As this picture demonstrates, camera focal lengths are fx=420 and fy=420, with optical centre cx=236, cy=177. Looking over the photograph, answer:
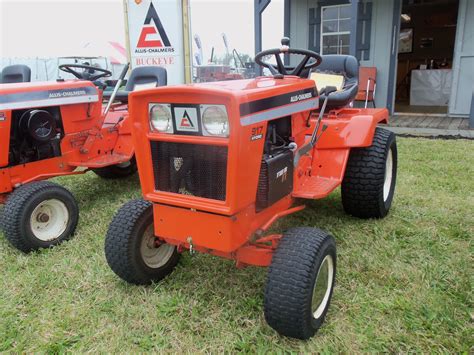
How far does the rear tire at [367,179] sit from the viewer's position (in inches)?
118

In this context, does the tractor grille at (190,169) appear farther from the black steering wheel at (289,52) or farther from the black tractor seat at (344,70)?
the black tractor seat at (344,70)

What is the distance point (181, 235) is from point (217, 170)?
15.7 inches

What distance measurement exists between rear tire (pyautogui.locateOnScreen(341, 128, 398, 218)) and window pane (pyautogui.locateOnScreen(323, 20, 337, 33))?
5.98m

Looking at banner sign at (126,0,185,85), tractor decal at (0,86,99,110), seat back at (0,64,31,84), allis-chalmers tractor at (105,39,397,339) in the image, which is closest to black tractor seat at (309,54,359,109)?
allis-chalmers tractor at (105,39,397,339)

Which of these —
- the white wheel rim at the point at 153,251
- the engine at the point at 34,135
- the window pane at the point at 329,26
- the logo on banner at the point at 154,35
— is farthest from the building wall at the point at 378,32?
the white wheel rim at the point at 153,251

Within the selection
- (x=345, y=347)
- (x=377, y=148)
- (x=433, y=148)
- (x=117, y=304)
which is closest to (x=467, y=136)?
(x=433, y=148)

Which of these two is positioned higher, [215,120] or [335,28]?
[335,28]

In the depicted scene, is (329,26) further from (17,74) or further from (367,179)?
(367,179)

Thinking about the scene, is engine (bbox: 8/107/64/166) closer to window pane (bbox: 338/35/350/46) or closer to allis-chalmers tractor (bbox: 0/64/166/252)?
allis-chalmers tractor (bbox: 0/64/166/252)

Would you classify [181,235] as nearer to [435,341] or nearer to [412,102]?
[435,341]

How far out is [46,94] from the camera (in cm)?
336

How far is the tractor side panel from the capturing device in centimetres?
306

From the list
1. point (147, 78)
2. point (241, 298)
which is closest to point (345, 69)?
point (147, 78)

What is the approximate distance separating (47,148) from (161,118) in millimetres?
1931
